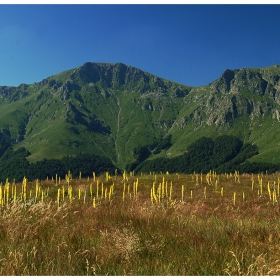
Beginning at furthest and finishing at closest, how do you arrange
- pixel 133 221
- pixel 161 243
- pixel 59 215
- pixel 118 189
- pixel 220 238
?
1. pixel 118 189
2. pixel 59 215
3. pixel 133 221
4. pixel 220 238
5. pixel 161 243

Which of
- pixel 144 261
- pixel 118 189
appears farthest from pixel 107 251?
pixel 118 189

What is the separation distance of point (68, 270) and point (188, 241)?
2.23 m

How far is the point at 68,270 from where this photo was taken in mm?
3871

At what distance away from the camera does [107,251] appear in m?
4.47

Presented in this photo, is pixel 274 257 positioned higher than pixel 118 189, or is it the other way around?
pixel 274 257

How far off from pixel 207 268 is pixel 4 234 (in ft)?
13.5

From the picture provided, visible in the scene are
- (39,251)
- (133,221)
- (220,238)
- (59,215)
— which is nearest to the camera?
(39,251)

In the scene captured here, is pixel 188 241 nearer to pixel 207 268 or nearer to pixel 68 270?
pixel 207 268

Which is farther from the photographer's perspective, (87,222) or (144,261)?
(87,222)

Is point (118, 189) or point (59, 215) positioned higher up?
point (59, 215)

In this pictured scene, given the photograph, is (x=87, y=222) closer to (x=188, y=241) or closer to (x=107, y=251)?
(x=107, y=251)

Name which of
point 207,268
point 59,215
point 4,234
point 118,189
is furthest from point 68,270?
point 118,189
